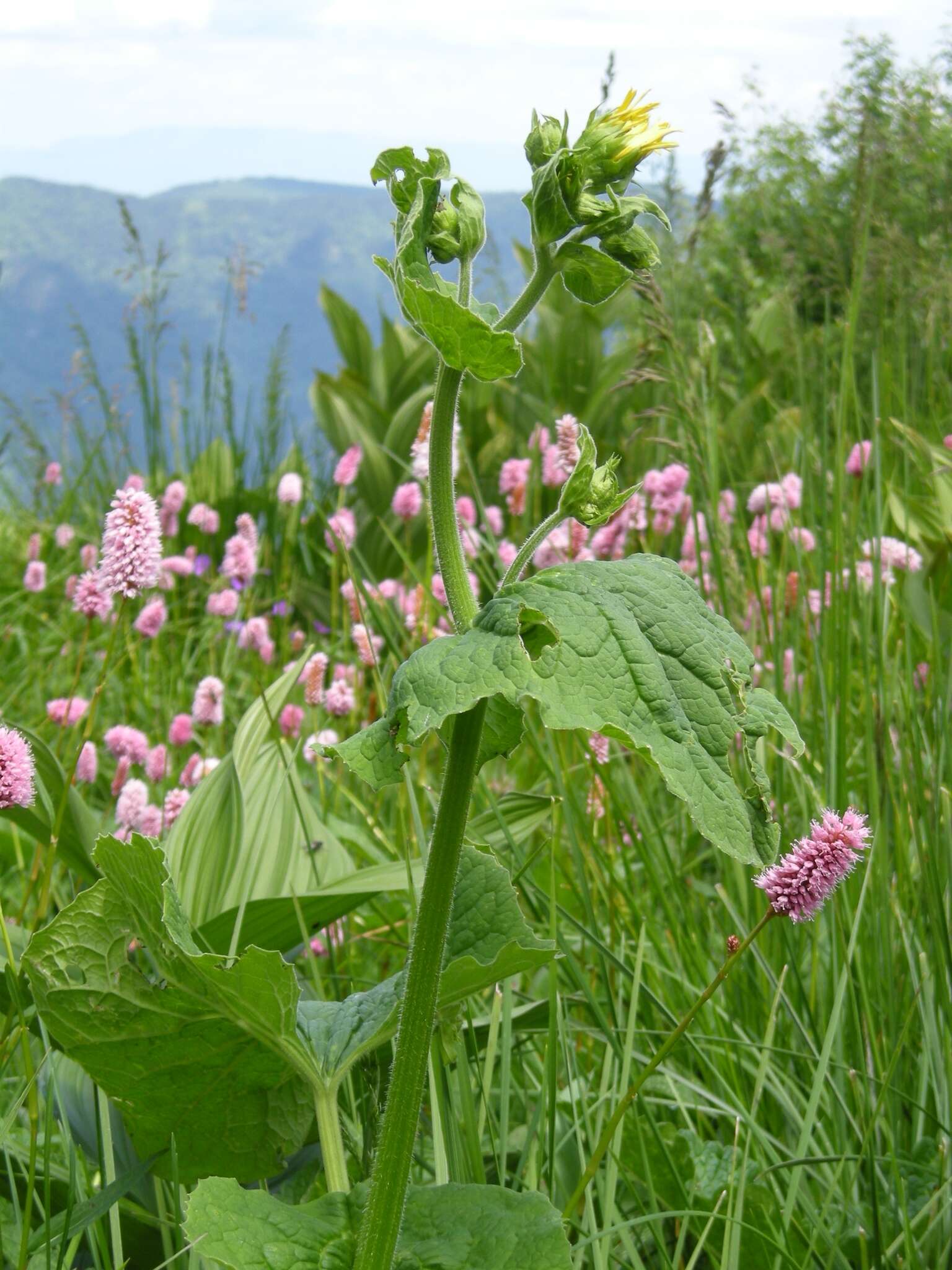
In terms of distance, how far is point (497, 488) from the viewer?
4547 mm

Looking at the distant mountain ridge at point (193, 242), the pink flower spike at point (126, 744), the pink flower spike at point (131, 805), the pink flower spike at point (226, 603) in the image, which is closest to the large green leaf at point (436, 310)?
the pink flower spike at point (131, 805)

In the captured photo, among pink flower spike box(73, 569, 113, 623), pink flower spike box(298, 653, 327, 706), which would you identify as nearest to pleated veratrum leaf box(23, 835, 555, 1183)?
pink flower spike box(73, 569, 113, 623)

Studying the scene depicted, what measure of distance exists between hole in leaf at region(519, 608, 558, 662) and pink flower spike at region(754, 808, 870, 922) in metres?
0.22

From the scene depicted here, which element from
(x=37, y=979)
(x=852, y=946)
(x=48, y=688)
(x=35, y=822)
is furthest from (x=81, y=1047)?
(x=48, y=688)

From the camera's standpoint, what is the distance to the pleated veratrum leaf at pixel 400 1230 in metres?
0.73

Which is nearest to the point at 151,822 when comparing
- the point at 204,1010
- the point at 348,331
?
the point at 204,1010

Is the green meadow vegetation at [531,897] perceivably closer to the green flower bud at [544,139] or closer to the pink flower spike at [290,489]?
the green flower bud at [544,139]

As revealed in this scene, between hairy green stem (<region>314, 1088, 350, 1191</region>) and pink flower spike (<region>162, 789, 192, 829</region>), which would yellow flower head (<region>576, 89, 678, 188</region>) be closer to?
hairy green stem (<region>314, 1088, 350, 1191</region>)

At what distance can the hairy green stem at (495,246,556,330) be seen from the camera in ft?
2.37

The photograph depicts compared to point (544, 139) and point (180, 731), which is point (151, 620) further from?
point (544, 139)

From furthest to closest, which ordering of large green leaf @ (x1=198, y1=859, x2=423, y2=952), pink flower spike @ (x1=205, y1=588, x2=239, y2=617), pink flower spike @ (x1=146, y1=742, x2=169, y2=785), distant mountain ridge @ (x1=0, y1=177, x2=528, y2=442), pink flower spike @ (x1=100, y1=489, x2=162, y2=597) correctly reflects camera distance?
distant mountain ridge @ (x1=0, y1=177, x2=528, y2=442), pink flower spike @ (x1=205, y1=588, x2=239, y2=617), pink flower spike @ (x1=146, y1=742, x2=169, y2=785), large green leaf @ (x1=198, y1=859, x2=423, y2=952), pink flower spike @ (x1=100, y1=489, x2=162, y2=597)

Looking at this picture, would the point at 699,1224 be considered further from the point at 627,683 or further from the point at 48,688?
the point at 48,688

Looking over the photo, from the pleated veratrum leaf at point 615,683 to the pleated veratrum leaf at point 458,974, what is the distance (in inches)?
7.5

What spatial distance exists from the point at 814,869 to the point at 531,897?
0.69 meters
